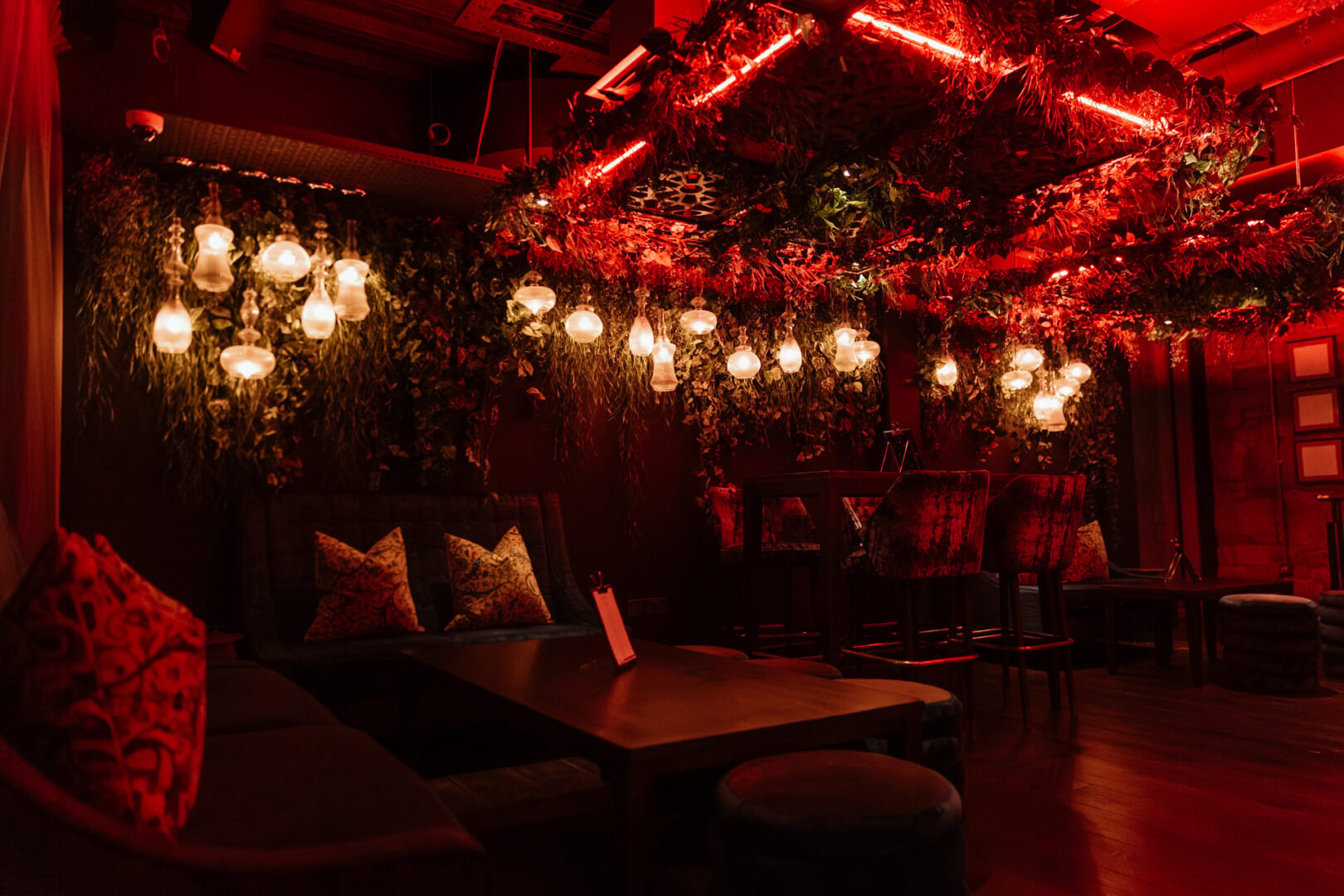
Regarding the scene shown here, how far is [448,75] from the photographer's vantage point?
5398 millimetres

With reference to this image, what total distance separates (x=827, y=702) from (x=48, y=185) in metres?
2.99

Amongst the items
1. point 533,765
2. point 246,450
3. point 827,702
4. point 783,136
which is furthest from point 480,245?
point 827,702

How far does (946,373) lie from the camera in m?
6.66

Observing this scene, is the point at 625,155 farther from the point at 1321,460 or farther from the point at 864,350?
the point at 1321,460

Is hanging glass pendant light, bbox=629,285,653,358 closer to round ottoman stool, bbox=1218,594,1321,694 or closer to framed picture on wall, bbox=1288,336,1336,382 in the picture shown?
round ottoman stool, bbox=1218,594,1321,694

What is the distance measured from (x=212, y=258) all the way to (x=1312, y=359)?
8254 millimetres

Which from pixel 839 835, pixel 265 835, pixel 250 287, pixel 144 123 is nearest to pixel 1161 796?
pixel 839 835

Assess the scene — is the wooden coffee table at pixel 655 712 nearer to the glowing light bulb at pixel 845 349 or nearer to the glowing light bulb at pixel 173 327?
the glowing light bulb at pixel 173 327

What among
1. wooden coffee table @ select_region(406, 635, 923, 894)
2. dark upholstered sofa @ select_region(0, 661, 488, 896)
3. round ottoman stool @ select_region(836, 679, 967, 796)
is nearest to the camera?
dark upholstered sofa @ select_region(0, 661, 488, 896)

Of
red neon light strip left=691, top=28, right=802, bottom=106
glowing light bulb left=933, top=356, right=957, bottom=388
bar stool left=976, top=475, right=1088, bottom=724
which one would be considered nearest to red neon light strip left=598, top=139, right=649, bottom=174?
red neon light strip left=691, top=28, right=802, bottom=106

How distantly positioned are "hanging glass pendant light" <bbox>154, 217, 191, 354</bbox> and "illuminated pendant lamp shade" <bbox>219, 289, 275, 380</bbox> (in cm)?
18

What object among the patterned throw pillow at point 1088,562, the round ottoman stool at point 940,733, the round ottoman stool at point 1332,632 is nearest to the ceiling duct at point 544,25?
the round ottoman stool at point 940,733

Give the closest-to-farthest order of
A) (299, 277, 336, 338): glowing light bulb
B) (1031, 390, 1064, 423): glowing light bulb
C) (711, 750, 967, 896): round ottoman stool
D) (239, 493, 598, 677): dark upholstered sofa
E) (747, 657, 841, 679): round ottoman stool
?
(711, 750, 967, 896): round ottoman stool → (747, 657, 841, 679): round ottoman stool → (239, 493, 598, 677): dark upholstered sofa → (299, 277, 336, 338): glowing light bulb → (1031, 390, 1064, 423): glowing light bulb

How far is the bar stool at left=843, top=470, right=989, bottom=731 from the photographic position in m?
3.61
